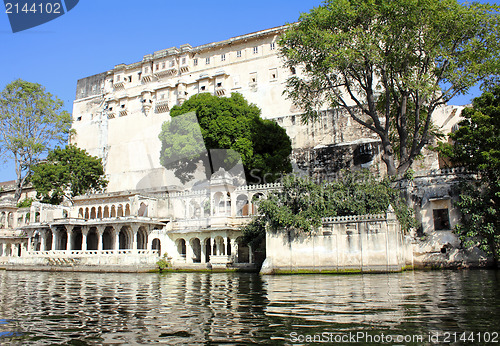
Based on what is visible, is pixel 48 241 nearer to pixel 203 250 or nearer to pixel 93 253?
pixel 93 253

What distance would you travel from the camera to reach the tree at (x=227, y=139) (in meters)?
32.2

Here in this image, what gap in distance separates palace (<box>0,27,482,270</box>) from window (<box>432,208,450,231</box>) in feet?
0.17

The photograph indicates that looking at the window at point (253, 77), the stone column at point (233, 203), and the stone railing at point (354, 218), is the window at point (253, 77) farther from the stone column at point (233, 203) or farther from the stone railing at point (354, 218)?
the stone railing at point (354, 218)

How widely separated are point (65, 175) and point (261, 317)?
3558 cm

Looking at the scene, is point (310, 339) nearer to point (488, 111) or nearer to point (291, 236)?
point (291, 236)

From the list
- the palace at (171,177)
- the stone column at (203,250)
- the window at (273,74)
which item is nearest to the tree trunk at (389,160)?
the palace at (171,177)

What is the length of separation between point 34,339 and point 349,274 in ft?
48.2

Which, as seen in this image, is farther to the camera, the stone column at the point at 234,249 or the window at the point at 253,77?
the window at the point at 253,77

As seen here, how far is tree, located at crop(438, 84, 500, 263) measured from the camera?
2120 cm

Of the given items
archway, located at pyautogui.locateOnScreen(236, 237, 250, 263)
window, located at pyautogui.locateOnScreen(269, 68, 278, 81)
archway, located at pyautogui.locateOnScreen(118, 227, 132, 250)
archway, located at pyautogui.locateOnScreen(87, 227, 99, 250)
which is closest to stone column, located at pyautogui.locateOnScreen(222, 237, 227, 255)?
archway, located at pyautogui.locateOnScreen(236, 237, 250, 263)

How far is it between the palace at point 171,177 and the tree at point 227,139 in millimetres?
1984

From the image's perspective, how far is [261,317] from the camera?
8.24 meters

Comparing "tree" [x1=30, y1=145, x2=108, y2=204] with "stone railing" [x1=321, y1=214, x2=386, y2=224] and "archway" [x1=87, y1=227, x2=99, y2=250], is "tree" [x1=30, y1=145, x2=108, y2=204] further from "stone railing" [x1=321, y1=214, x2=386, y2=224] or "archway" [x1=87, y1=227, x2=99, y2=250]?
"stone railing" [x1=321, y1=214, x2=386, y2=224]

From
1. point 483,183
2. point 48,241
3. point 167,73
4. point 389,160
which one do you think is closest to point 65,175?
point 48,241
